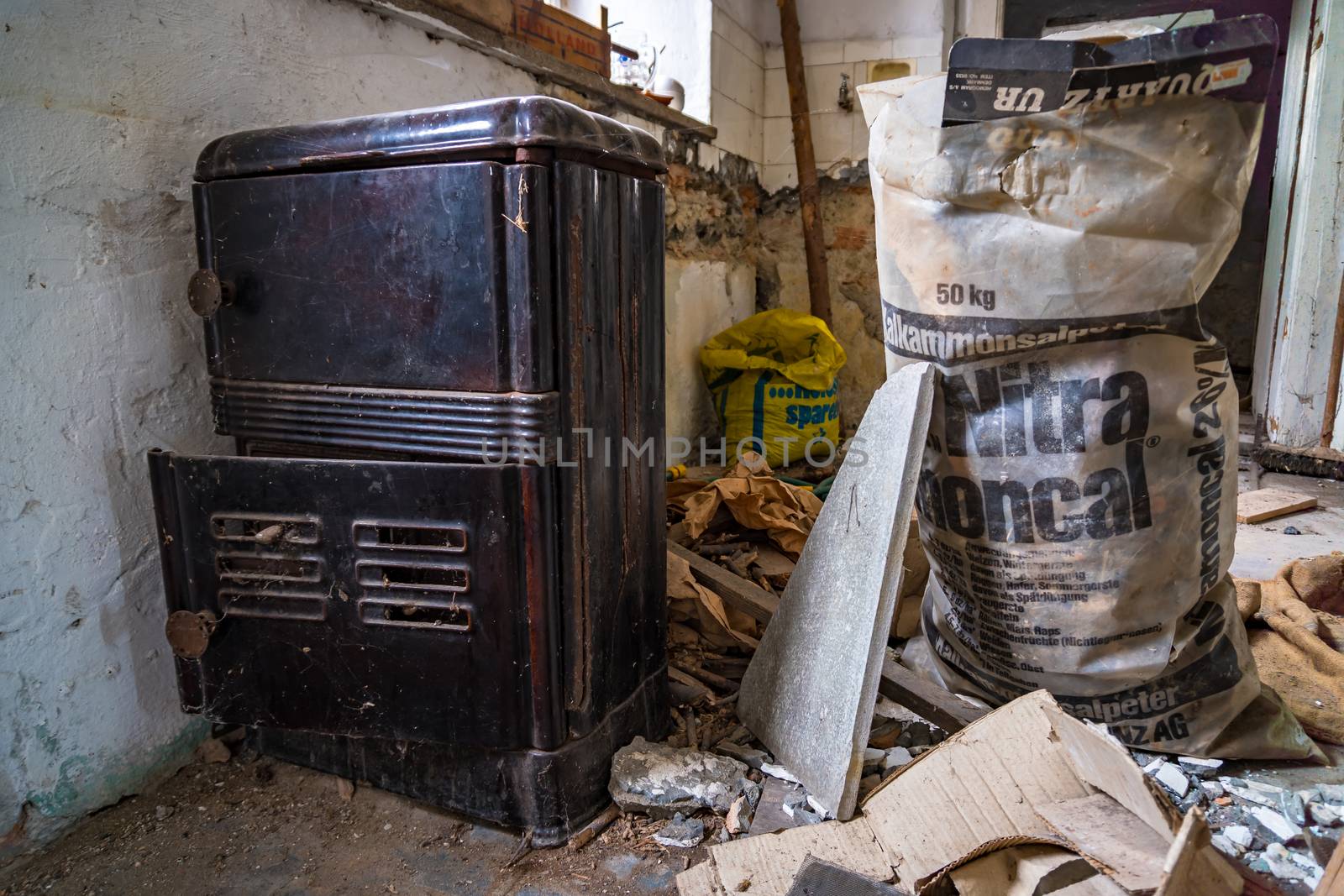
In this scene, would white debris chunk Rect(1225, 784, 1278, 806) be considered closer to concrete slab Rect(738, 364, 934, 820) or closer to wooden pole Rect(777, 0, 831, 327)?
concrete slab Rect(738, 364, 934, 820)

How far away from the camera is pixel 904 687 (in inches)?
54.4

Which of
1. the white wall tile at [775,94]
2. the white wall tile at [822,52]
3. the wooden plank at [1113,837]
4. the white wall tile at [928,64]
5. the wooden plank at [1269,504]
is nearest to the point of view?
the wooden plank at [1113,837]

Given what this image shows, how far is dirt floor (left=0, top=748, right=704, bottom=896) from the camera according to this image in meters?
1.10

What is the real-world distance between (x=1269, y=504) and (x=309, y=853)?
2855mm

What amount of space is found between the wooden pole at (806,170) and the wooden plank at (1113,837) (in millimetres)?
2872

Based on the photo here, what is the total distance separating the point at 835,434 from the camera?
10.6 ft

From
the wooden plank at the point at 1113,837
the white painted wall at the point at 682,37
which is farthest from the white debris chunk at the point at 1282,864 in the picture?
the white painted wall at the point at 682,37

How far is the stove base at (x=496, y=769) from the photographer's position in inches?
45.6

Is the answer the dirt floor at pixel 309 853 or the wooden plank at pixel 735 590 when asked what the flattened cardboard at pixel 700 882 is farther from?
the wooden plank at pixel 735 590

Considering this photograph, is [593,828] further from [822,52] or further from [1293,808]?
[822,52]

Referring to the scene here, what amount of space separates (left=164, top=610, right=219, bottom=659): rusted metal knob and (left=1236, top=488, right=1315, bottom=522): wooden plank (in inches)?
108

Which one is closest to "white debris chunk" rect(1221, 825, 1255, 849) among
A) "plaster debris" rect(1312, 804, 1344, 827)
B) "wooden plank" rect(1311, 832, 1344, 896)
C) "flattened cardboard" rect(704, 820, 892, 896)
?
"plaster debris" rect(1312, 804, 1344, 827)

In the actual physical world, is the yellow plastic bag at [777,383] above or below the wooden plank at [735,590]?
above

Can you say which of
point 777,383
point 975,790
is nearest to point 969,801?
point 975,790
